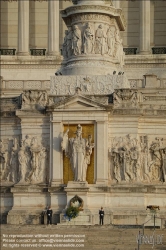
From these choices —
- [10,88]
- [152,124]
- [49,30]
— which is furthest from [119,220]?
[49,30]

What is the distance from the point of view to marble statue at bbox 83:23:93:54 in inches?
2598

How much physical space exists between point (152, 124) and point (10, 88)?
21467 millimetres

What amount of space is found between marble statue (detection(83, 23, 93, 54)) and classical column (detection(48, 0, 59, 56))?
123 ft

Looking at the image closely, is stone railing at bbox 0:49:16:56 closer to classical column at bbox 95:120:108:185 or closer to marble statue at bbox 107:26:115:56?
marble statue at bbox 107:26:115:56

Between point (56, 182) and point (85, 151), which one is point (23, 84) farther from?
point (85, 151)

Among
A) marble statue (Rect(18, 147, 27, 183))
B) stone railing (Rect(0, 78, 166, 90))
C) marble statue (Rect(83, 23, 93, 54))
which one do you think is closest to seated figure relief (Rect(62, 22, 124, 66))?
marble statue (Rect(83, 23, 93, 54))

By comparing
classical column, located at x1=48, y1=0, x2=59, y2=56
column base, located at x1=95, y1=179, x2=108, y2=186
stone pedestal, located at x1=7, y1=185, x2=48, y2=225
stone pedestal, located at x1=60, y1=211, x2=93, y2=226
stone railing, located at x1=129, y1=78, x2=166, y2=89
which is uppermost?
classical column, located at x1=48, y1=0, x2=59, y2=56

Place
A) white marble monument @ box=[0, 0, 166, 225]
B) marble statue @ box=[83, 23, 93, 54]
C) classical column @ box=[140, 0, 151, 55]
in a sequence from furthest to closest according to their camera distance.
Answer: classical column @ box=[140, 0, 151, 55]
marble statue @ box=[83, 23, 93, 54]
white marble monument @ box=[0, 0, 166, 225]

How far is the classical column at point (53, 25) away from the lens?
105m

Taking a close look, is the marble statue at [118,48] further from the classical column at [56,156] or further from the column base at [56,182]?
the column base at [56,182]

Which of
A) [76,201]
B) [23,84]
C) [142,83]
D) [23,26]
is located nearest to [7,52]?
[23,26]

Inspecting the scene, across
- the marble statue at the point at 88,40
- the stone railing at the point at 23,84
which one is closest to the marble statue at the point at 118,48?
the marble statue at the point at 88,40

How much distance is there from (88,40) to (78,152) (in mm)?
7561

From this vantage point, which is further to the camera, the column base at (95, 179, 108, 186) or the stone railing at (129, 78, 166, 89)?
the stone railing at (129, 78, 166, 89)
